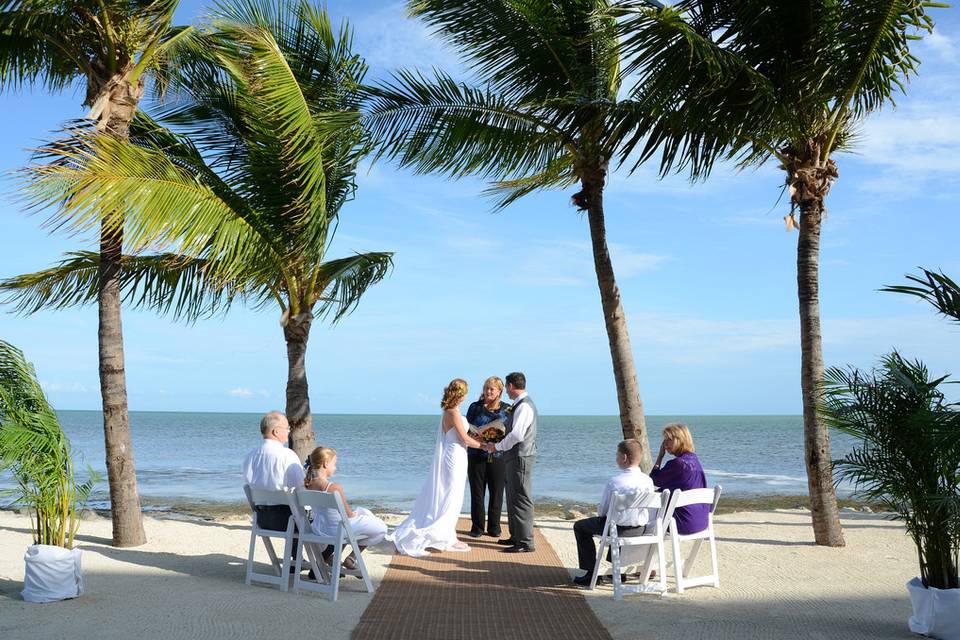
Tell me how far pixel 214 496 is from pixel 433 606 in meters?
14.3

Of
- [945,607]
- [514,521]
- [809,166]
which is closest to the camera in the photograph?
[945,607]

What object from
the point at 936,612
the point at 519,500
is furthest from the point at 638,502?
the point at 519,500

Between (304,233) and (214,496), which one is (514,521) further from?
(214,496)

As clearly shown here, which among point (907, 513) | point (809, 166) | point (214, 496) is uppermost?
point (809, 166)

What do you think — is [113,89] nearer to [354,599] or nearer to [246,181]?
[246,181]

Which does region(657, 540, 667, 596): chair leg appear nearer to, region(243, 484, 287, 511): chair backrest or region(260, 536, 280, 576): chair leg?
region(243, 484, 287, 511): chair backrest

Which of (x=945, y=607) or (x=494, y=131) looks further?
(x=494, y=131)

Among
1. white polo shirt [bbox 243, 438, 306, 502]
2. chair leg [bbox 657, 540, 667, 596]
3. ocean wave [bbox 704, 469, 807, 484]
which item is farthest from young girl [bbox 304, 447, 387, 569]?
ocean wave [bbox 704, 469, 807, 484]

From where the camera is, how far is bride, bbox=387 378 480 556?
28.3 ft

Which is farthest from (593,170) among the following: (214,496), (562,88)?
(214,496)

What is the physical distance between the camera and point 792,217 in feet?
31.2

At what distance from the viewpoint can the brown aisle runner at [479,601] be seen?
5504 mm

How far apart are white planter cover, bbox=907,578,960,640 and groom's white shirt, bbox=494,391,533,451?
3.87m

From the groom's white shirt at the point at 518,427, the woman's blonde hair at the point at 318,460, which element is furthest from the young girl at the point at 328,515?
the groom's white shirt at the point at 518,427
